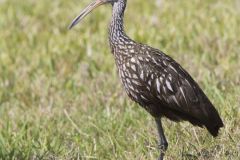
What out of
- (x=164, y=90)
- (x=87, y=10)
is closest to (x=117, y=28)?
(x=87, y=10)

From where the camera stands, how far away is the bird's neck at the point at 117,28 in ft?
24.1

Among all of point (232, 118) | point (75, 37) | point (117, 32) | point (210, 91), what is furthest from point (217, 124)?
point (75, 37)

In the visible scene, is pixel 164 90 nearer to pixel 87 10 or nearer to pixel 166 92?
Answer: pixel 166 92

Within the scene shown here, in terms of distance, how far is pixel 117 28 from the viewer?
746 centimetres

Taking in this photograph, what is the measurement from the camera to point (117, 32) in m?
7.43

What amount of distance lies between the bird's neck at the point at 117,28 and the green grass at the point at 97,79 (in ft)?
2.88

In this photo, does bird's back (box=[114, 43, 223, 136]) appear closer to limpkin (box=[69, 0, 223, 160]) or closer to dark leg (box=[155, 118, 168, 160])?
limpkin (box=[69, 0, 223, 160])

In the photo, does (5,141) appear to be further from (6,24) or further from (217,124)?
(6,24)

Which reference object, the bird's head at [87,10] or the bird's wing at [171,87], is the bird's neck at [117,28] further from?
the bird's wing at [171,87]

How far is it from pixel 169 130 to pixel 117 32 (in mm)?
997

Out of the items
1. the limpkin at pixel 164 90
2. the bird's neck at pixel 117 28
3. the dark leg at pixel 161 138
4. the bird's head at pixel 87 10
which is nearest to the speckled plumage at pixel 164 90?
the limpkin at pixel 164 90

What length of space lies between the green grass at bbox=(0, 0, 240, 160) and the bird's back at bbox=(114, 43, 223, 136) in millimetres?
233

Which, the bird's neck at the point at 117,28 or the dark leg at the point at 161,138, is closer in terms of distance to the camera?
the dark leg at the point at 161,138

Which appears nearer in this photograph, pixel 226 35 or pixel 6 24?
pixel 226 35
